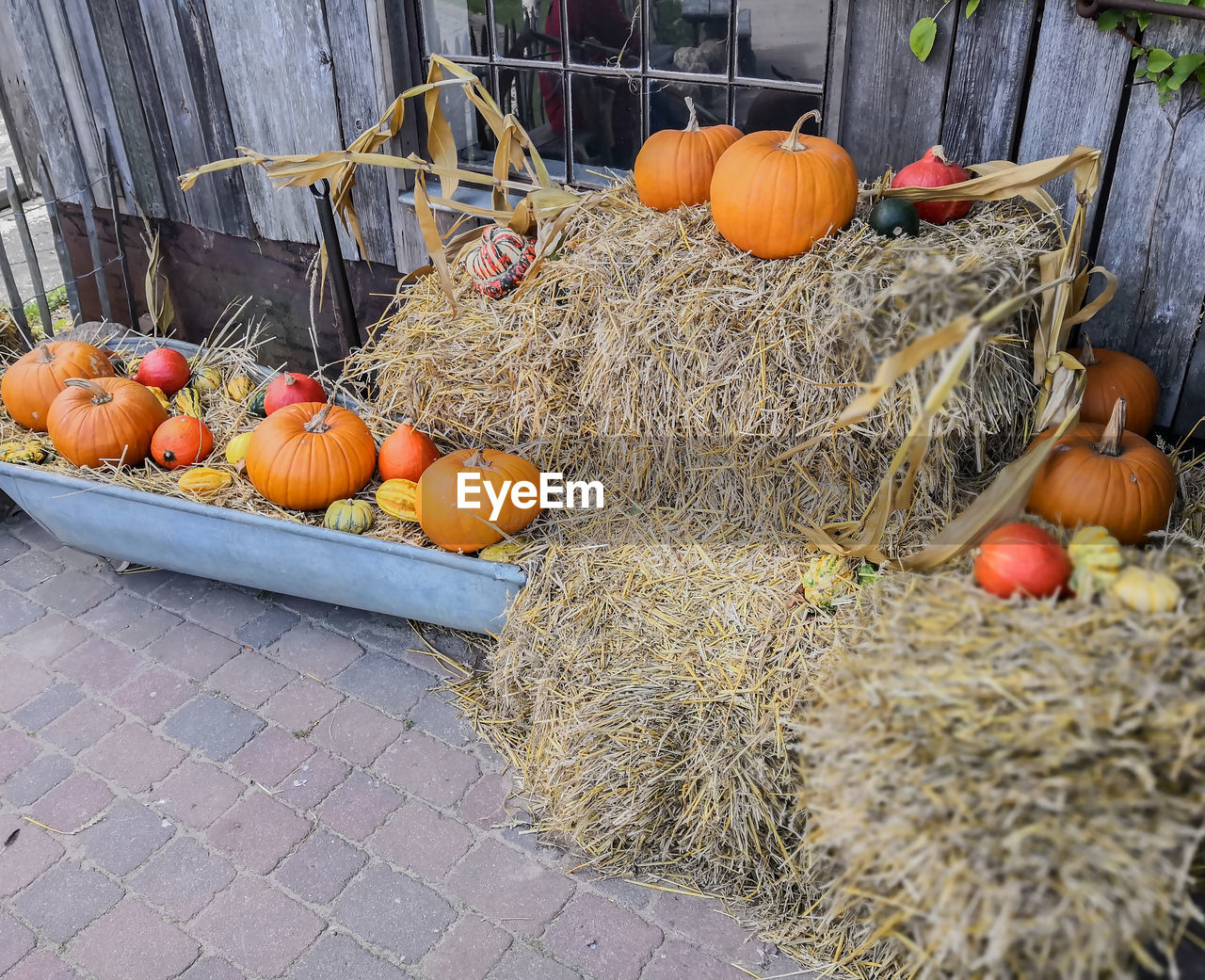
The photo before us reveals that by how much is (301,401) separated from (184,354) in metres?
1.00

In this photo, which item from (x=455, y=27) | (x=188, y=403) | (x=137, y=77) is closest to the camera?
(x=455, y=27)

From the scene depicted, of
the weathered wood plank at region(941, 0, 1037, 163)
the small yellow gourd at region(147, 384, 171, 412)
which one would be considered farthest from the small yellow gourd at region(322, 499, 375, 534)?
the weathered wood plank at region(941, 0, 1037, 163)

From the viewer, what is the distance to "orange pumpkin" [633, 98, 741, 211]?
2.88 metres

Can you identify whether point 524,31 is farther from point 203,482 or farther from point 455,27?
point 203,482

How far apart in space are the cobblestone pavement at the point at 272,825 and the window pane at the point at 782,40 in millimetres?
2373

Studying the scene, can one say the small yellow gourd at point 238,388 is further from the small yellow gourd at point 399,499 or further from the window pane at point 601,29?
the window pane at point 601,29

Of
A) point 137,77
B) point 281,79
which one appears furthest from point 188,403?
point 137,77

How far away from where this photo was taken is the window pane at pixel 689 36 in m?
3.28

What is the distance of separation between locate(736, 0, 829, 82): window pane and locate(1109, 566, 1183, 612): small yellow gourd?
2085mm

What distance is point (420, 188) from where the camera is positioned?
11.3 ft

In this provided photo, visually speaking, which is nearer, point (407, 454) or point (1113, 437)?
point (1113, 437)

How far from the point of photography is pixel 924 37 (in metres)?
2.80

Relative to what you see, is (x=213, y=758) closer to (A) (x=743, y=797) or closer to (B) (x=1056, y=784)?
(A) (x=743, y=797)

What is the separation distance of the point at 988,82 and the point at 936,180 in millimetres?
437
